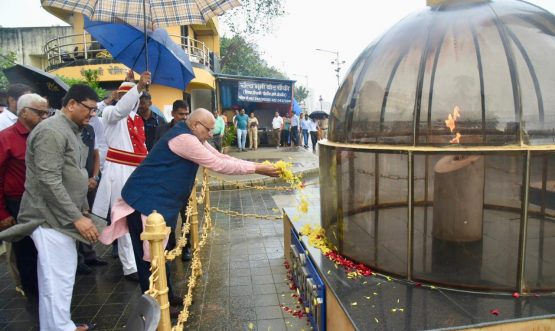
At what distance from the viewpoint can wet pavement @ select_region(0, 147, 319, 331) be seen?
11.8 feet

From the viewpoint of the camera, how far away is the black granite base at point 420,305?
2334 mm

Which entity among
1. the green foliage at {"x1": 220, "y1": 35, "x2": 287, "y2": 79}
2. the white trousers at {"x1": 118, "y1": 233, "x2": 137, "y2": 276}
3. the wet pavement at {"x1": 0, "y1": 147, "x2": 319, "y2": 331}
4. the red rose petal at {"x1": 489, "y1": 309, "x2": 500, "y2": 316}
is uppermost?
the green foliage at {"x1": 220, "y1": 35, "x2": 287, "y2": 79}

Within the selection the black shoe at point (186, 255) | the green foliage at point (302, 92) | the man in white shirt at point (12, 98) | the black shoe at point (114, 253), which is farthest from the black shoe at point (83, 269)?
the green foliage at point (302, 92)

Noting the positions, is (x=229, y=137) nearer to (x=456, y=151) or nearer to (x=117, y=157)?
(x=117, y=157)

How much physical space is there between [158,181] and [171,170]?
0.48 ft

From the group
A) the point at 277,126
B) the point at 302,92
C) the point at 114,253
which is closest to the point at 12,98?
the point at 114,253

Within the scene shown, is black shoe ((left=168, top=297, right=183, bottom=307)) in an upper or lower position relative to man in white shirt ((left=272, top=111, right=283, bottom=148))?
lower

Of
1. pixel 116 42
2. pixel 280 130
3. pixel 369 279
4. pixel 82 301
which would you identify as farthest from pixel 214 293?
pixel 280 130

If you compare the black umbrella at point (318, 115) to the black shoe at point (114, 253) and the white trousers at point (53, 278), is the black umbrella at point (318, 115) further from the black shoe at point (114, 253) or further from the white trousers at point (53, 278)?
the white trousers at point (53, 278)

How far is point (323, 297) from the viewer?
3.03m

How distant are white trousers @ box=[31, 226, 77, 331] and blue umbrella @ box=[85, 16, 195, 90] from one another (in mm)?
2975

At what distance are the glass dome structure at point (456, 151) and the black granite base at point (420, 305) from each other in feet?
0.40

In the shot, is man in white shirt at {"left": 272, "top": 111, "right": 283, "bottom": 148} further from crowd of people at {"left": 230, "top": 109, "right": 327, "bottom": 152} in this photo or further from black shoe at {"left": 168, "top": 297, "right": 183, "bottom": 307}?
black shoe at {"left": 168, "top": 297, "right": 183, "bottom": 307}

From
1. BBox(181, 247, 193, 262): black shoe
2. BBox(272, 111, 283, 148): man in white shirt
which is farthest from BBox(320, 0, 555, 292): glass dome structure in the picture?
BBox(272, 111, 283, 148): man in white shirt
